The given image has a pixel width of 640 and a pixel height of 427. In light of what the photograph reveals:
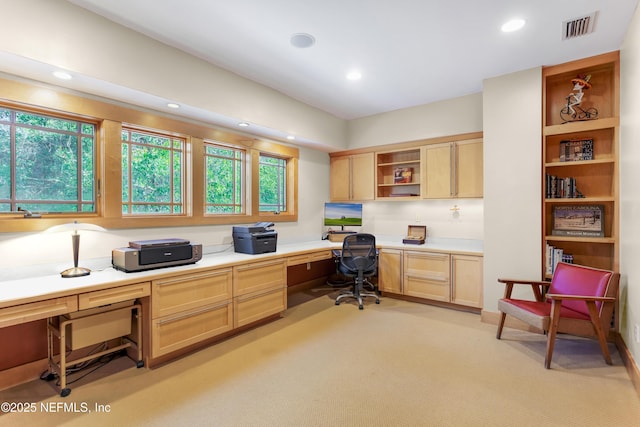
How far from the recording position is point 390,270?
4.60 metres

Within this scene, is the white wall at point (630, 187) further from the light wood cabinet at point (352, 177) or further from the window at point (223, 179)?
the window at point (223, 179)

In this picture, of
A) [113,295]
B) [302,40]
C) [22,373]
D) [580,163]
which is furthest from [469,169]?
[22,373]

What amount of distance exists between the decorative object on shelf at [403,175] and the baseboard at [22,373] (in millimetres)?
4631

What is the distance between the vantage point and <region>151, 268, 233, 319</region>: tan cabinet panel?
2.65 metres

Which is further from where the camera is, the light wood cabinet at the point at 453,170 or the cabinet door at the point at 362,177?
the cabinet door at the point at 362,177

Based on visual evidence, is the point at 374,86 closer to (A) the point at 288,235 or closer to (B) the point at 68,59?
(A) the point at 288,235

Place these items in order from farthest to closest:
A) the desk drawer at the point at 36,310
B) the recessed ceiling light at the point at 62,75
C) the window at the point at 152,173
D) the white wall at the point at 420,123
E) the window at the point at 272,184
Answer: the window at the point at 272,184 < the white wall at the point at 420,123 < the window at the point at 152,173 < the recessed ceiling light at the point at 62,75 < the desk drawer at the point at 36,310

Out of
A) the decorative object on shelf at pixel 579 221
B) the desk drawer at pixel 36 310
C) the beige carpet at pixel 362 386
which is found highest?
the decorative object on shelf at pixel 579 221

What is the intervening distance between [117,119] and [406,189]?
3.98 metres

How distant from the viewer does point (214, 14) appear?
8.16ft

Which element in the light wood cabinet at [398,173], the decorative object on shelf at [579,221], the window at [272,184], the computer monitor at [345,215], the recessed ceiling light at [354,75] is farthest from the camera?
the computer monitor at [345,215]

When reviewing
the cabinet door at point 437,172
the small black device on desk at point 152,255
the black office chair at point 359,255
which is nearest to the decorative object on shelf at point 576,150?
the cabinet door at point 437,172

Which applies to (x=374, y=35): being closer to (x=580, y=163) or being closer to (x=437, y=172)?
(x=437, y=172)

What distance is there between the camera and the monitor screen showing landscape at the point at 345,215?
214 inches
